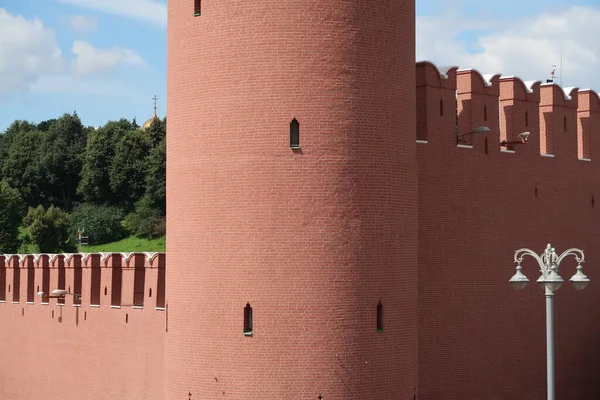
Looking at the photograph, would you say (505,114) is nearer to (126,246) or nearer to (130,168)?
(126,246)

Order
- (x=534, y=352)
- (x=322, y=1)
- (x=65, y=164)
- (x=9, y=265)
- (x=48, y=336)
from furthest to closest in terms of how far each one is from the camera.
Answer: (x=65, y=164)
(x=9, y=265)
(x=48, y=336)
(x=534, y=352)
(x=322, y=1)

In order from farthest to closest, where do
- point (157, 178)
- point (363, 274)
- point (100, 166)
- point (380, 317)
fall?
point (100, 166) → point (157, 178) → point (380, 317) → point (363, 274)

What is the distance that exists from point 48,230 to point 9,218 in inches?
117

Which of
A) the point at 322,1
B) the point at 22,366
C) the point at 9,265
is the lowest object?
the point at 22,366

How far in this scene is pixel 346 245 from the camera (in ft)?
64.6

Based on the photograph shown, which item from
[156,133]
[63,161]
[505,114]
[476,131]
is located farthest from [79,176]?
[476,131]

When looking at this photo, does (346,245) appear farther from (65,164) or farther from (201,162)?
(65,164)

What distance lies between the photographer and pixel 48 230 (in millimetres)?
71688

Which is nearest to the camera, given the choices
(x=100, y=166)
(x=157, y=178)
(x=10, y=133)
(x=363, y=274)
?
(x=363, y=274)

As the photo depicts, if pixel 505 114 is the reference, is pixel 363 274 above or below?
below

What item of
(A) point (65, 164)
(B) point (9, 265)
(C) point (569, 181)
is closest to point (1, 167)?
(A) point (65, 164)

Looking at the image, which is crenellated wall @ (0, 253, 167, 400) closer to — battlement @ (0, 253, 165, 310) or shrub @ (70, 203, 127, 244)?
battlement @ (0, 253, 165, 310)

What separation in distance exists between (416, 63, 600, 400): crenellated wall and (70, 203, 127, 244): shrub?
51.4m

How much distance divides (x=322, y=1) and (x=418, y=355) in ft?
22.8
